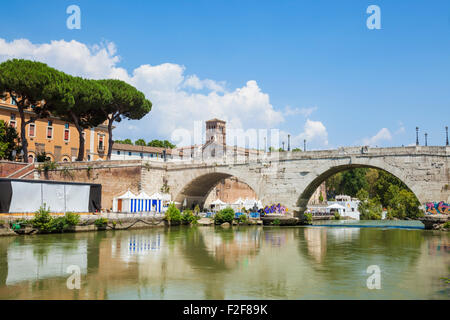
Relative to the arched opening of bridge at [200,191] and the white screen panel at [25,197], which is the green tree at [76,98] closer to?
the arched opening of bridge at [200,191]

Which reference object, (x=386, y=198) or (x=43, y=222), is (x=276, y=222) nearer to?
(x=43, y=222)

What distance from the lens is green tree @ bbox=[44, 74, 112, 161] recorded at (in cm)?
4156

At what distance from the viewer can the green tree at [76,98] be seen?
41.6 meters

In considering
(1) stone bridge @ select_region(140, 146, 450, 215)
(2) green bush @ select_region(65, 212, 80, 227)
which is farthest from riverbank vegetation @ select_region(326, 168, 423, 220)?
(2) green bush @ select_region(65, 212, 80, 227)

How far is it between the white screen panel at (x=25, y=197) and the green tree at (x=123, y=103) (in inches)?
652

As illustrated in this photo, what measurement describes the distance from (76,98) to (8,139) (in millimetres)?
8767

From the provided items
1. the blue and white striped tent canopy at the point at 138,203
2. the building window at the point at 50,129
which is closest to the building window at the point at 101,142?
the building window at the point at 50,129

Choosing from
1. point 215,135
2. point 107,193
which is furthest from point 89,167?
point 215,135

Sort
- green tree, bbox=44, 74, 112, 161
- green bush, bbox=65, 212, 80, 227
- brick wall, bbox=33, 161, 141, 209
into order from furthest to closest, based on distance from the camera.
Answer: brick wall, bbox=33, 161, 141, 209, green tree, bbox=44, 74, 112, 161, green bush, bbox=65, 212, 80, 227

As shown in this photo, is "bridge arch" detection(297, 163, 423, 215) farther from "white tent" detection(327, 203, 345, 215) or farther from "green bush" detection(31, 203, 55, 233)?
"white tent" detection(327, 203, 345, 215)

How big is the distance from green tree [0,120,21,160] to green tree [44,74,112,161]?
515 centimetres

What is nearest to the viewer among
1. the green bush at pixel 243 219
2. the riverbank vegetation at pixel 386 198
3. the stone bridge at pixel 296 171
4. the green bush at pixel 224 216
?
the stone bridge at pixel 296 171

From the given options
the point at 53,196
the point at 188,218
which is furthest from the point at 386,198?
the point at 53,196
